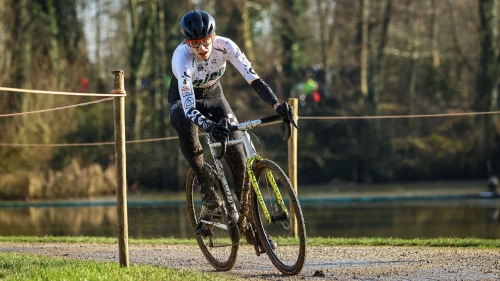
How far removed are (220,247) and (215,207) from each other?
21.8 inches

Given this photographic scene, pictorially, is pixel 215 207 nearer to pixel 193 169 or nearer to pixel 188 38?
pixel 193 169

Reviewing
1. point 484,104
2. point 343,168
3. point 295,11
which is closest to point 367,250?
point 484,104

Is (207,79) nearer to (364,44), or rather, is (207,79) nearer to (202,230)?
(202,230)

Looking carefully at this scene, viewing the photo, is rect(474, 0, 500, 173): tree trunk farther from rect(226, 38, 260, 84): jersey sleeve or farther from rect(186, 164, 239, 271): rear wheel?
rect(226, 38, 260, 84): jersey sleeve

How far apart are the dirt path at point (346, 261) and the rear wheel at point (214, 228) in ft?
0.50

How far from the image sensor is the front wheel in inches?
315

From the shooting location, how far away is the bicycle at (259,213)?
8047 mm

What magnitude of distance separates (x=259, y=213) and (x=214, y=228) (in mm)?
1023

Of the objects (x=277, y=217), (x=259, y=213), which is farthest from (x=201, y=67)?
(x=277, y=217)

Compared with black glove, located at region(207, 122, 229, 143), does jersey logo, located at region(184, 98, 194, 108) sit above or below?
above

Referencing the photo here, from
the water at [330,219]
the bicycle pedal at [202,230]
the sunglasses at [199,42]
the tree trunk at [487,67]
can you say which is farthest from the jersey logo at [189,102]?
the tree trunk at [487,67]

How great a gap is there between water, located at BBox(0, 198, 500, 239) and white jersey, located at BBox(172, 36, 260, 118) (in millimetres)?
9183

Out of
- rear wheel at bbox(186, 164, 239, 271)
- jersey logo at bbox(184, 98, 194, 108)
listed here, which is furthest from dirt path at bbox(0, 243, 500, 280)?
jersey logo at bbox(184, 98, 194, 108)

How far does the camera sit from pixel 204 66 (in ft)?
29.5
